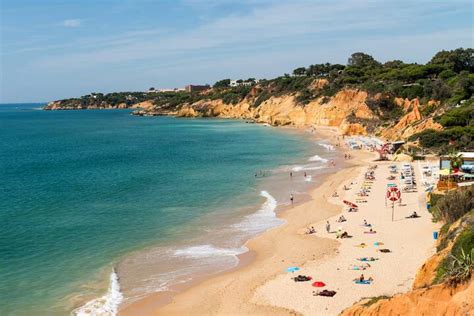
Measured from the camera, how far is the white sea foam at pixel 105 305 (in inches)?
765

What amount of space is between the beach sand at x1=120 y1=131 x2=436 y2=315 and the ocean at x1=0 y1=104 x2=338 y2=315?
1381mm

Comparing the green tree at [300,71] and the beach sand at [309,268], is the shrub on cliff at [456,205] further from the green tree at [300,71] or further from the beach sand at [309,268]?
the green tree at [300,71]

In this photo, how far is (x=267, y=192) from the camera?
41281 millimetres

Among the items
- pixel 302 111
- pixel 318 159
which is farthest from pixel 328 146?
pixel 302 111

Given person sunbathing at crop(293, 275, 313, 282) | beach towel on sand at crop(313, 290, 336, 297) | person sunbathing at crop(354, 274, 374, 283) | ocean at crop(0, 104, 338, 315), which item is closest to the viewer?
beach towel on sand at crop(313, 290, 336, 297)

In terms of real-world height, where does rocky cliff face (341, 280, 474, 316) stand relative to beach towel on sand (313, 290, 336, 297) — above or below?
above

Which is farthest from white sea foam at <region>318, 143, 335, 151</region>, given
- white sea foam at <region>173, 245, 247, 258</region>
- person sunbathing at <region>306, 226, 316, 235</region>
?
white sea foam at <region>173, 245, 247, 258</region>

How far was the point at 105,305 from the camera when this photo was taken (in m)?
20.2

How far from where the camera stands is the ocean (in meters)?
22.4

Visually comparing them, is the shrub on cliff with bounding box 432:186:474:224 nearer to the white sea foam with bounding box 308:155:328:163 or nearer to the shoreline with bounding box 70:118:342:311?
the shoreline with bounding box 70:118:342:311

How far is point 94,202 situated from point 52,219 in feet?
17.2

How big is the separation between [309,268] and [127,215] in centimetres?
1530

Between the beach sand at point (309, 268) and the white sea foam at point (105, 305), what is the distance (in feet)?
2.07

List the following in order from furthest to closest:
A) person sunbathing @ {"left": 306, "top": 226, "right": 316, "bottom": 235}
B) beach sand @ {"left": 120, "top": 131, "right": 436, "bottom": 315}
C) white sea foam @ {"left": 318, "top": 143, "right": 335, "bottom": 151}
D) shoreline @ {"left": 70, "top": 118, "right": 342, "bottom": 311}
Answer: white sea foam @ {"left": 318, "top": 143, "right": 335, "bottom": 151}
person sunbathing @ {"left": 306, "top": 226, "right": 316, "bottom": 235}
shoreline @ {"left": 70, "top": 118, "right": 342, "bottom": 311}
beach sand @ {"left": 120, "top": 131, "right": 436, "bottom": 315}
